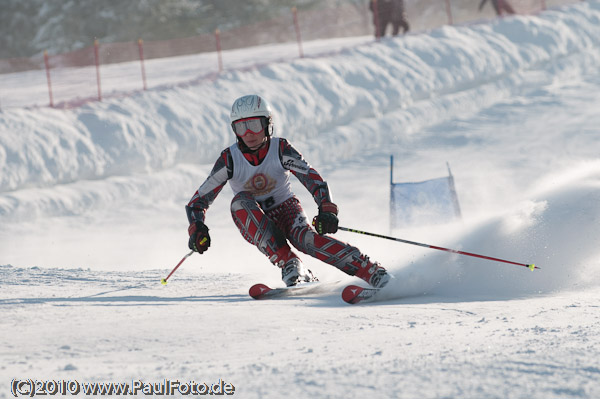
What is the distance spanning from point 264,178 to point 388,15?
12.2 m

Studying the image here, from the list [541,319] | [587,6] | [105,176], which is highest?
[587,6]

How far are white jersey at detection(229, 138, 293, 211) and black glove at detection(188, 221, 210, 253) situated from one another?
0.39 metres

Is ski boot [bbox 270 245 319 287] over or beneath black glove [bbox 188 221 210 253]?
beneath

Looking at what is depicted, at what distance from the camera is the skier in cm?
525

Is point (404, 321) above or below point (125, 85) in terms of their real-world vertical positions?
below

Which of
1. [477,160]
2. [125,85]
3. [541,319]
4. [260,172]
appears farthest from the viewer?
[125,85]

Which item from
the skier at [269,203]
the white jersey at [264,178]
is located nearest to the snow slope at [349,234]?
the skier at [269,203]

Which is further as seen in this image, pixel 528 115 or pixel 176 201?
pixel 528 115

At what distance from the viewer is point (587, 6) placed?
1967 centimetres

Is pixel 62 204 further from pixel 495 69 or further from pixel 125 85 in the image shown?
pixel 495 69

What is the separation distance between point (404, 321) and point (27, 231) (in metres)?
7.30

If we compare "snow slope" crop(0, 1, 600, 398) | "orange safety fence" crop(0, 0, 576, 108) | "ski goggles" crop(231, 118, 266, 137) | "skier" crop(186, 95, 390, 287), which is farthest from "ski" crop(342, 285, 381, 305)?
"orange safety fence" crop(0, 0, 576, 108)

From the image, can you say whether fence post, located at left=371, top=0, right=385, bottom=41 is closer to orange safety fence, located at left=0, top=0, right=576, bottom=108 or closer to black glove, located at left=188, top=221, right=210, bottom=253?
orange safety fence, located at left=0, top=0, right=576, bottom=108

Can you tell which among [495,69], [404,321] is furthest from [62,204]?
[495,69]
